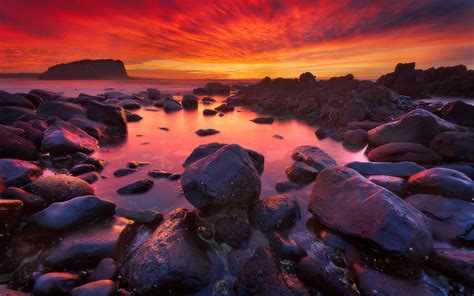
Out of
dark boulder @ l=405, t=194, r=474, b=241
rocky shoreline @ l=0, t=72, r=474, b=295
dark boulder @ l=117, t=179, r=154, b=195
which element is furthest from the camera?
dark boulder @ l=117, t=179, r=154, b=195

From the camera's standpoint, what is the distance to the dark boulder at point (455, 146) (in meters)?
5.89

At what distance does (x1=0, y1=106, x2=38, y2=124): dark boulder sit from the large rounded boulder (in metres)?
7.80

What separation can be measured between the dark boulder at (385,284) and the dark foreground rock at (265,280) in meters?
0.60

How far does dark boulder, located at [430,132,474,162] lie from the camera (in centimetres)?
589

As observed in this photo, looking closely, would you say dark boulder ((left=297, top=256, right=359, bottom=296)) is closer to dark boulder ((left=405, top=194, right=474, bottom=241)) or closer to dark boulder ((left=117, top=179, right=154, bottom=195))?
dark boulder ((left=405, top=194, right=474, bottom=241))

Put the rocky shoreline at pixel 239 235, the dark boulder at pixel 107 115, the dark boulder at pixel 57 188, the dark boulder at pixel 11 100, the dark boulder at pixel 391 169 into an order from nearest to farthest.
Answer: the rocky shoreline at pixel 239 235
the dark boulder at pixel 57 188
the dark boulder at pixel 391 169
the dark boulder at pixel 11 100
the dark boulder at pixel 107 115

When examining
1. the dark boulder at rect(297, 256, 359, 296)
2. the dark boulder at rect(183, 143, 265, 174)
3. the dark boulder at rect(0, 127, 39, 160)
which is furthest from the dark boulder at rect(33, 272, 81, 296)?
the dark boulder at rect(0, 127, 39, 160)

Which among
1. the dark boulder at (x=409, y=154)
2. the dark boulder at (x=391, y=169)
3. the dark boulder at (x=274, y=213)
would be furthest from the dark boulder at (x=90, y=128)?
the dark boulder at (x=409, y=154)

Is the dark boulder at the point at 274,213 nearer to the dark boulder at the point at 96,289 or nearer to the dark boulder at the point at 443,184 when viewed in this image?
the dark boulder at the point at 96,289

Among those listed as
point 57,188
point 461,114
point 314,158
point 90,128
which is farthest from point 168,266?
point 461,114

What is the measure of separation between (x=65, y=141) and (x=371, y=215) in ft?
21.8

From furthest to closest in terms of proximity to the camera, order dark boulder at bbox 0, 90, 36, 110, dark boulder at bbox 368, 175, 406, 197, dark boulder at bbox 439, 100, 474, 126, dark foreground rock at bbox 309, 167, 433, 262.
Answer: dark boulder at bbox 439, 100, 474, 126
dark boulder at bbox 0, 90, 36, 110
dark boulder at bbox 368, 175, 406, 197
dark foreground rock at bbox 309, 167, 433, 262

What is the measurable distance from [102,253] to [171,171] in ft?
9.10

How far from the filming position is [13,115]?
27.2ft
